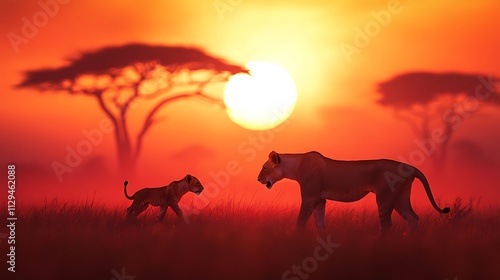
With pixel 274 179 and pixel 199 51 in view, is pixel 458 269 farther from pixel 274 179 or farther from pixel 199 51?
pixel 199 51

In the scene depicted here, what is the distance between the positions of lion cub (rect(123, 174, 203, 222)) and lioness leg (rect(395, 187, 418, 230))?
4399 mm

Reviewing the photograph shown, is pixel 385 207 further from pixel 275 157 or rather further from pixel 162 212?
pixel 162 212

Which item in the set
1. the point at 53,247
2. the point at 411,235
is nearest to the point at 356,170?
the point at 411,235

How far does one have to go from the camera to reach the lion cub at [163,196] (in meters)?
15.4

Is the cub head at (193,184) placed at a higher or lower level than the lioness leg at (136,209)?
higher

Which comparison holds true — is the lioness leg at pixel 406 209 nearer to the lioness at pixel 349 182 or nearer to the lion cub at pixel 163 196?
the lioness at pixel 349 182

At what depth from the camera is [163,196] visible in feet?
50.8

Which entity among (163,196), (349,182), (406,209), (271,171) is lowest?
(406,209)

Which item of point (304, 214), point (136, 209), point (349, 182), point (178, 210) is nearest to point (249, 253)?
point (304, 214)

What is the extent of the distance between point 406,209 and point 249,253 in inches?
169

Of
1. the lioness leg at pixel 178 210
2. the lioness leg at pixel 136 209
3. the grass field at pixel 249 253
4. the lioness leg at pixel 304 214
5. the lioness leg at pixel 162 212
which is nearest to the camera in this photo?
the grass field at pixel 249 253

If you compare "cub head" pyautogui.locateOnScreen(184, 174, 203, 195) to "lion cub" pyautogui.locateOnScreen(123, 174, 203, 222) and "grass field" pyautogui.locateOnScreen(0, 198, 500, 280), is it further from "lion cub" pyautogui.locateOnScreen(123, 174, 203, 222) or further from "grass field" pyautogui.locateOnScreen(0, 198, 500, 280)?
"grass field" pyautogui.locateOnScreen(0, 198, 500, 280)

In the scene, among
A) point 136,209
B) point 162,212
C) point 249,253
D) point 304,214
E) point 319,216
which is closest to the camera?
point 249,253

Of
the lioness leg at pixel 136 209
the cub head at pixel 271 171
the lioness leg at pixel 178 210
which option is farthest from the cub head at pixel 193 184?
the cub head at pixel 271 171
